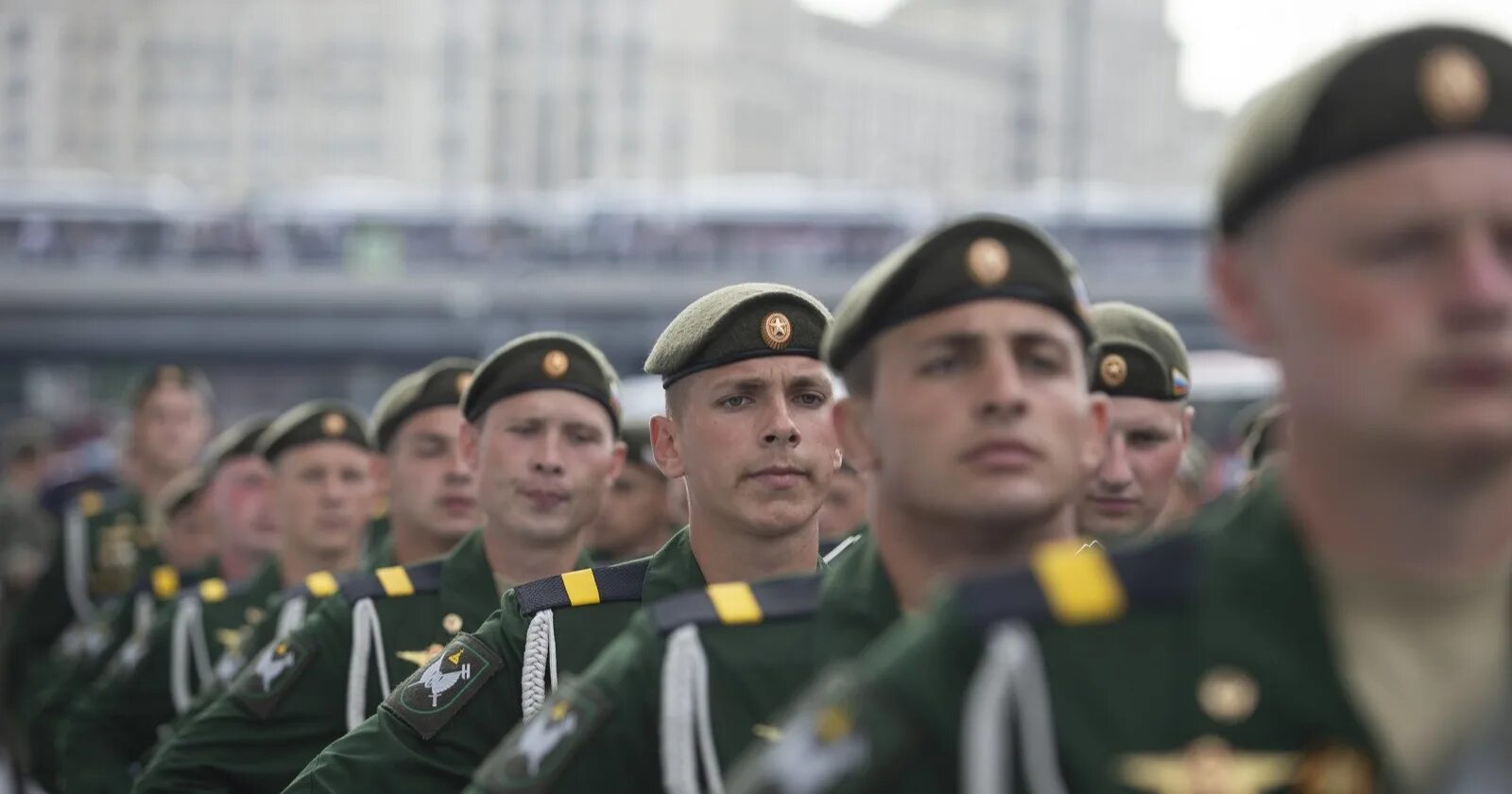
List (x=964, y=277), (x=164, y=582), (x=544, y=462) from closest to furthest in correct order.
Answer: (x=964, y=277) < (x=544, y=462) < (x=164, y=582)

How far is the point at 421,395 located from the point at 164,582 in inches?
145

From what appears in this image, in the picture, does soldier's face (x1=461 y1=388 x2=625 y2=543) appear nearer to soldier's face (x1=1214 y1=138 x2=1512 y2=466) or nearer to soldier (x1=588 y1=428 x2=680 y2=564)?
soldier (x1=588 y1=428 x2=680 y2=564)

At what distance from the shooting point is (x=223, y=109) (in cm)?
10250

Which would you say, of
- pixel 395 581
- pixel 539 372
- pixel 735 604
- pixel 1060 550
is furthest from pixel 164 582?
pixel 1060 550

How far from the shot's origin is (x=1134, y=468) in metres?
5.30

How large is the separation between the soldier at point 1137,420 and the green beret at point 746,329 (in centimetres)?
92

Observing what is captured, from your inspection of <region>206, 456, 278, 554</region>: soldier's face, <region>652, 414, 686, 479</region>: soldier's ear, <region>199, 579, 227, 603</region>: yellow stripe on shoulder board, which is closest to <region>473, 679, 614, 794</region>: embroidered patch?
<region>652, 414, 686, 479</region>: soldier's ear

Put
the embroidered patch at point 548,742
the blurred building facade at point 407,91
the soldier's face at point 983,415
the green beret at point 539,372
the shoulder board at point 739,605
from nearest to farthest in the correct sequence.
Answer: the soldier's face at point 983,415
the embroidered patch at point 548,742
the shoulder board at point 739,605
the green beret at point 539,372
the blurred building facade at point 407,91

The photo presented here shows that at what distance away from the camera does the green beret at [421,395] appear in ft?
23.0

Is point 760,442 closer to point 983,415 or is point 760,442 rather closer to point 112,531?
point 983,415

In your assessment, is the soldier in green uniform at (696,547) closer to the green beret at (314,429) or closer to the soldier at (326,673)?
the soldier at (326,673)

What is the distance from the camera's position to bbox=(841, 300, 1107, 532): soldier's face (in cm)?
288

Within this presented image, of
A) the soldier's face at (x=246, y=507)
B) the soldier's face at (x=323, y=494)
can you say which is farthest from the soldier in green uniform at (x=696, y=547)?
the soldier's face at (x=246, y=507)

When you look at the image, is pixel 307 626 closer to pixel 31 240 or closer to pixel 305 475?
pixel 305 475
